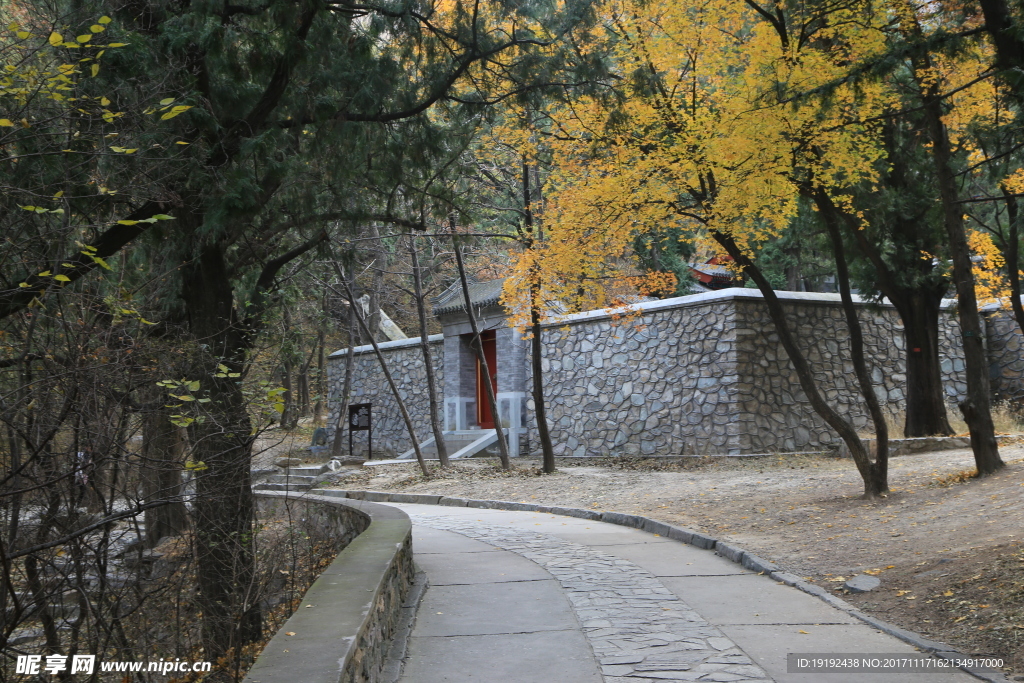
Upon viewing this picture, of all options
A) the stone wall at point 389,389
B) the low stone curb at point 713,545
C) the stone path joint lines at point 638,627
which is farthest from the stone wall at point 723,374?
the stone path joint lines at point 638,627

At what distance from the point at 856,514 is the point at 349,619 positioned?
24.9ft

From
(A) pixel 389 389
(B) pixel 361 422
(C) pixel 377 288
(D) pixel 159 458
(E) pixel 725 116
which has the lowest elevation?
(B) pixel 361 422

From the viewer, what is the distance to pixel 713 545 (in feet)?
30.7

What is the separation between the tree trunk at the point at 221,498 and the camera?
6.70 meters

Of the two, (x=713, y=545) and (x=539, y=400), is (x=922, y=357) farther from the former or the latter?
(x=713, y=545)

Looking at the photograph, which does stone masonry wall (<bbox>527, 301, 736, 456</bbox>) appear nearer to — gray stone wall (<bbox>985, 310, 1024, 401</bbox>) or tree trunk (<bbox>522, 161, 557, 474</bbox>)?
tree trunk (<bbox>522, 161, 557, 474</bbox>)

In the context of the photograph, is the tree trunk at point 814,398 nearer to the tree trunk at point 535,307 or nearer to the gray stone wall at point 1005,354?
the tree trunk at point 535,307

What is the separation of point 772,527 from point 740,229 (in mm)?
3983

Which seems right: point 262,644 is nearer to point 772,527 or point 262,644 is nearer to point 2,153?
point 2,153

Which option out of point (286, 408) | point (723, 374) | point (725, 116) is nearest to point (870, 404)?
point (725, 116)

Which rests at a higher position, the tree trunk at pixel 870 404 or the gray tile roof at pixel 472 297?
the gray tile roof at pixel 472 297

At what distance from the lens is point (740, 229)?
1161 cm

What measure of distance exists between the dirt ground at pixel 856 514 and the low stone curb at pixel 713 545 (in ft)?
0.47

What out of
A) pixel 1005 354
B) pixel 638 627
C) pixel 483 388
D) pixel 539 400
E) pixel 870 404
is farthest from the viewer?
pixel 483 388
